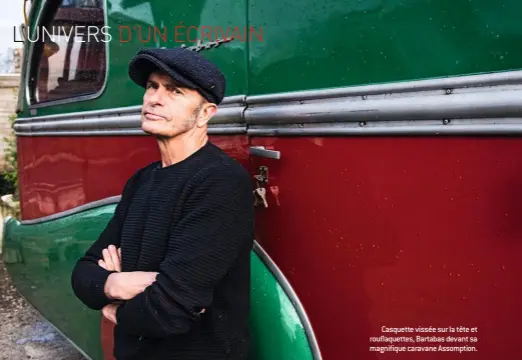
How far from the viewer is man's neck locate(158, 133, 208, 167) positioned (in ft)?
5.34

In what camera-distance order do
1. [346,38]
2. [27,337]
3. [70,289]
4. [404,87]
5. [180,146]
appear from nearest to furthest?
[404,87] → [346,38] → [180,146] → [70,289] → [27,337]

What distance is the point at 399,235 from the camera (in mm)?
1462

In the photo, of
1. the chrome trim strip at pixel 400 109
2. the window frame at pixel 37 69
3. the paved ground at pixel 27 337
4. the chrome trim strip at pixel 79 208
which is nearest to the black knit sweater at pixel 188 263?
the chrome trim strip at pixel 400 109

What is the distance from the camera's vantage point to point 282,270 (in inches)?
69.6

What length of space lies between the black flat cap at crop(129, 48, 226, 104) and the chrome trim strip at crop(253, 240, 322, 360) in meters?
0.51

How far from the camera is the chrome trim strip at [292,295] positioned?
167cm

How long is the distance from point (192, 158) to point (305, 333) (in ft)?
1.95

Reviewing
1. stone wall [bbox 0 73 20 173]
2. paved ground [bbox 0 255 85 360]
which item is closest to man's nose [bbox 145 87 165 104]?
paved ground [bbox 0 255 85 360]

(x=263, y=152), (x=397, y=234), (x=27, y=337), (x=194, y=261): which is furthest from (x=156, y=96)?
(x=27, y=337)

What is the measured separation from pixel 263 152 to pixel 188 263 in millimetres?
463

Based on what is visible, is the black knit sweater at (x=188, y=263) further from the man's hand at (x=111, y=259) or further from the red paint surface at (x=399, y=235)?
the red paint surface at (x=399, y=235)

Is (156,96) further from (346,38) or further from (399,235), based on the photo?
(399,235)

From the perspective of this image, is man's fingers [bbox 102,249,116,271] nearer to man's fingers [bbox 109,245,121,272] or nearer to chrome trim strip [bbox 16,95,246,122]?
man's fingers [bbox 109,245,121,272]

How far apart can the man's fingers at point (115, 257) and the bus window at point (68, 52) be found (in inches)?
38.4
